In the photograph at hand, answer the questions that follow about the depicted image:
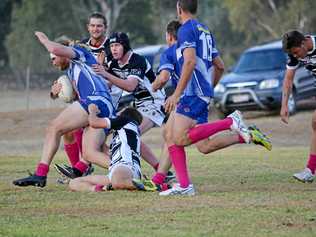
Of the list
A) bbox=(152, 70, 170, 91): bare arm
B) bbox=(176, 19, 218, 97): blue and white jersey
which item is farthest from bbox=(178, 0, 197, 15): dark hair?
bbox=(152, 70, 170, 91): bare arm

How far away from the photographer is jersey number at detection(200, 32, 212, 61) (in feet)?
35.8

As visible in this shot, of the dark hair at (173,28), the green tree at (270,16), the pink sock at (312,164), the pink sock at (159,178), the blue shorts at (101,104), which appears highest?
the green tree at (270,16)

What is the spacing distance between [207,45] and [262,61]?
1804cm

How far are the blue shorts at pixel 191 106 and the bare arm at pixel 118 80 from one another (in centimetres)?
112

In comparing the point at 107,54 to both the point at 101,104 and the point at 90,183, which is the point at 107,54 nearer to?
the point at 101,104

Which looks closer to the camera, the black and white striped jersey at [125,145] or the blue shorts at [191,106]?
the blue shorts at [191,106]

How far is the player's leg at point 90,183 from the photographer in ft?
38.1

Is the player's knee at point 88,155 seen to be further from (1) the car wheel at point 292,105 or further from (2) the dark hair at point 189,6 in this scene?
(1) the car wheel at point 292,105

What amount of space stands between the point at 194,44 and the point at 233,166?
454 centimetres

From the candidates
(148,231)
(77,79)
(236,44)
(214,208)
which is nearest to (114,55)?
(77,79)

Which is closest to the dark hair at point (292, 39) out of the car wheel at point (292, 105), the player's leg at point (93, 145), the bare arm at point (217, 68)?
the bare arm at point (217, 68)

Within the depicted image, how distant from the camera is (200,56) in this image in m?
11.0

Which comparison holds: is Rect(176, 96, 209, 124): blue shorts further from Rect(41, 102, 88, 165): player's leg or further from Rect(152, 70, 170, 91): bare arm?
Rect(41, 102, 88, 165): player's leg

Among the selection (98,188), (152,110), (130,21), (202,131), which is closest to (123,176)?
(98,188)
